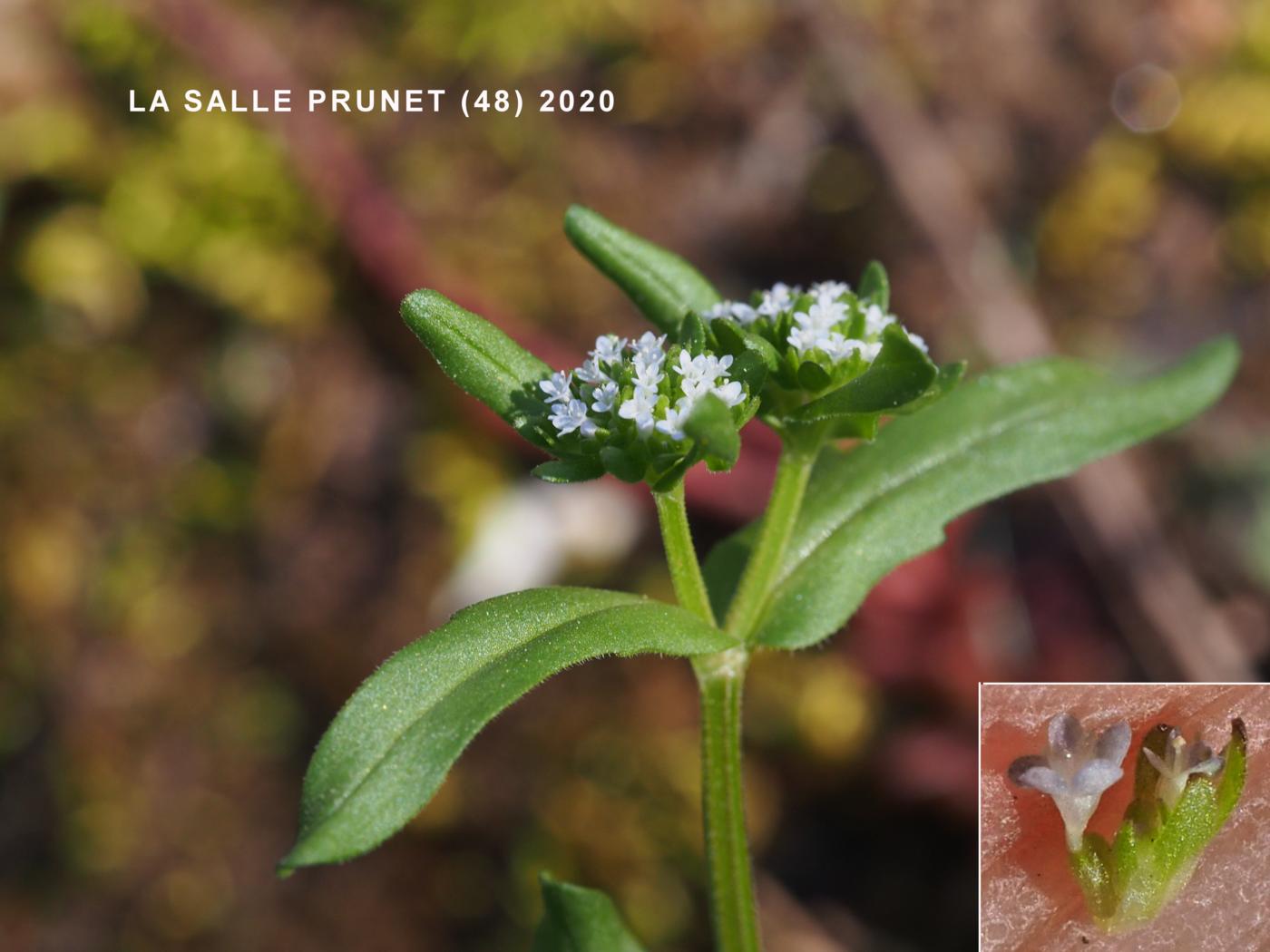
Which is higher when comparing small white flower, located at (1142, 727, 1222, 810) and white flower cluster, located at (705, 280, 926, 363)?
white flower cluster, located at (705, 280, 926, 363)

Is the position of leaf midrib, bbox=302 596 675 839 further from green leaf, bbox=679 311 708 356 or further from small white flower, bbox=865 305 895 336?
small white flower, bbox=865 305 895 336

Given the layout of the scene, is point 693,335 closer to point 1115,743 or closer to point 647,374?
point 647,374

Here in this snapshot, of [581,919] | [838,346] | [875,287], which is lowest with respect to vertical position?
[581,919]

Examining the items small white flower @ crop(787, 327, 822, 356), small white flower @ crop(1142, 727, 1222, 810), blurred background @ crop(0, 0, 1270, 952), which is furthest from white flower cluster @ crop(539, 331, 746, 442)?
blurred background @ crop(0, 0, 1270, 952)

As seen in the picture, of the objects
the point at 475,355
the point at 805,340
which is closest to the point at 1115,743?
the point at 805,340

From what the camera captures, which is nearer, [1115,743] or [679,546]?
[1115,743]

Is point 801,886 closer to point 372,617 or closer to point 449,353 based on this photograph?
point 372,617
